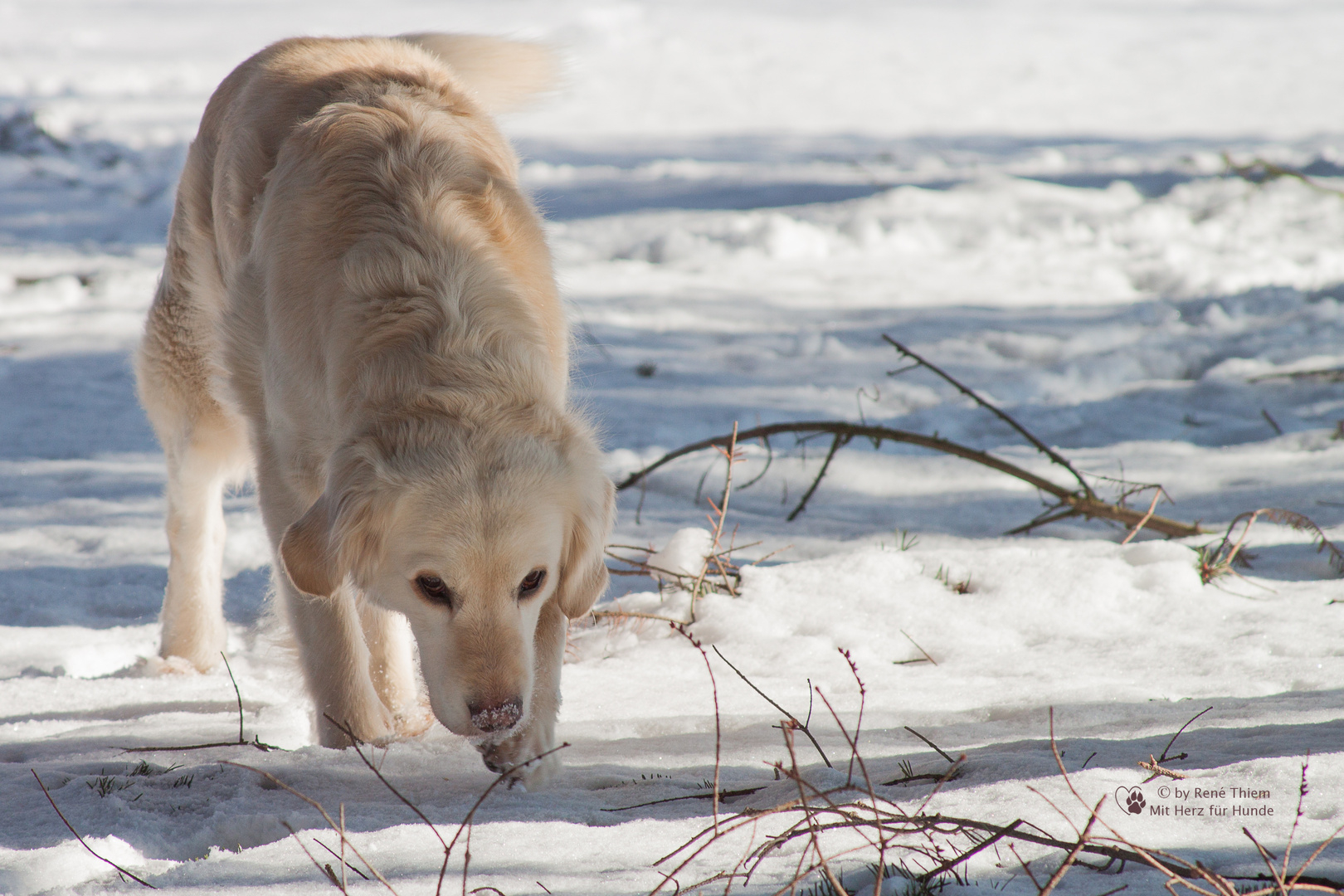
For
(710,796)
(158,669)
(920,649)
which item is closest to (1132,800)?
(710,796)

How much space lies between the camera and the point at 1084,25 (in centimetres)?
2442

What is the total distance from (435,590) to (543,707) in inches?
20.0

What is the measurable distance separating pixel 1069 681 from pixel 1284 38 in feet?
79.5

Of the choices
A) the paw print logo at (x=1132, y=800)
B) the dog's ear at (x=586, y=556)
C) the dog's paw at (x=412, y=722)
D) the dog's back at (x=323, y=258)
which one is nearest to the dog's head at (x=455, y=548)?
the dog's ear at (x=586, y=556)

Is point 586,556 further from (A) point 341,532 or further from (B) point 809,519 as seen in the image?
(B) point 809,519

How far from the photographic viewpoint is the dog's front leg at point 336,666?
269 cm

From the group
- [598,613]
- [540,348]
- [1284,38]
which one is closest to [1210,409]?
[598,613]

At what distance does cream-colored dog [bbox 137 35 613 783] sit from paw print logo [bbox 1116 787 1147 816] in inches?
44.9

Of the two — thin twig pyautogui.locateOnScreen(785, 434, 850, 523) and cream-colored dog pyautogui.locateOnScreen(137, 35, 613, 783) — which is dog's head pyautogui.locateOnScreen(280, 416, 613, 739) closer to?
cream-colored dog pyautogui.locateOnScreen(137, 35, 613, 783)

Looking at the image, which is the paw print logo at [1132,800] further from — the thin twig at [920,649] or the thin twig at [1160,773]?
the thin twig at [920,649]

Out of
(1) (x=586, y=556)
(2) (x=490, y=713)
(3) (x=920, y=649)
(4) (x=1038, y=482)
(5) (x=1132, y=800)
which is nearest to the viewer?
(5) (x=1132, y=800)

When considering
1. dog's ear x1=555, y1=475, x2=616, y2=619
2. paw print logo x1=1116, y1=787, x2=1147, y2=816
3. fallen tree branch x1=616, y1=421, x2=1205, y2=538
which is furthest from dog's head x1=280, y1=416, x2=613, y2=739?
fallen tree branch x1=616, y1=421, x2=1205, y2=538

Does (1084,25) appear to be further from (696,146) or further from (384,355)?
(384,355)

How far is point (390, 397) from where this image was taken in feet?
7.77
